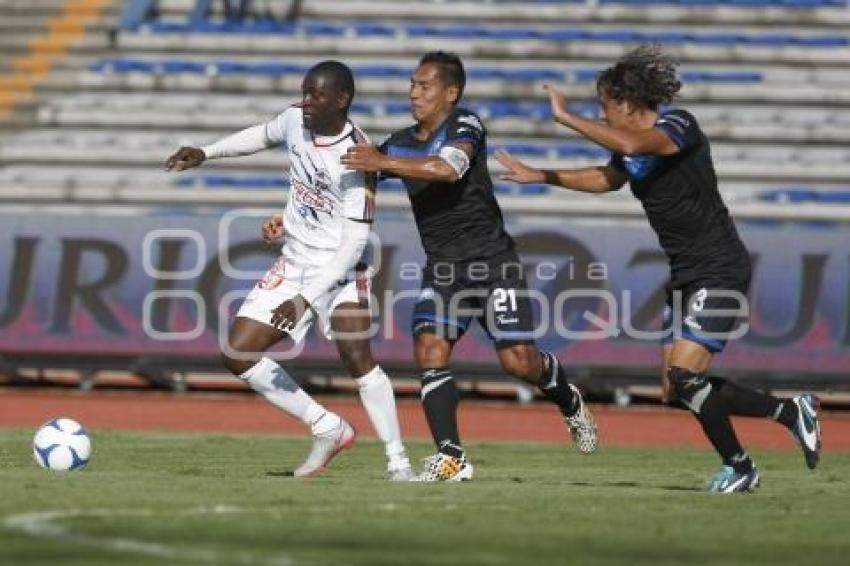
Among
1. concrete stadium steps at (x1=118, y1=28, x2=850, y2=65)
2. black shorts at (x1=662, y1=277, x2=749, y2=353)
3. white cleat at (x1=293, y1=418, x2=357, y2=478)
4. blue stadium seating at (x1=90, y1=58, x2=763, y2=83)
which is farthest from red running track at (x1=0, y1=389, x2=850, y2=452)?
concrete stadium steps at (x1=118, y1=28, x2=850, y2=65)

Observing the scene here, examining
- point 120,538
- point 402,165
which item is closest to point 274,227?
point 402,165

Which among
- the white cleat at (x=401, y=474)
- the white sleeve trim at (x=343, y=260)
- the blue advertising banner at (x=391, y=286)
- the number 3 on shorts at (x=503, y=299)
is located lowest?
the blue advertising banner at (x=391, y=286)

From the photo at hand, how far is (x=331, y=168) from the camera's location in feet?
39.2

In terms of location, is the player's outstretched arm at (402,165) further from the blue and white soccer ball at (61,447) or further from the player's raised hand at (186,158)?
the blue and white soccer ball at (61,447)

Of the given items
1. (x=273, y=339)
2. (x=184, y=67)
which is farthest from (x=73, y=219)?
(x=273, y=339)

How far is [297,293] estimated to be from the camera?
1200 centimetres

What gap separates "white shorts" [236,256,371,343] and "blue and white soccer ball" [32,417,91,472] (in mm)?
1269

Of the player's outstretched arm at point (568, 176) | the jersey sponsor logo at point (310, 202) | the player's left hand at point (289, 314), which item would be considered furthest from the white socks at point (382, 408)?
the player's outstretched arm at point (568, 176)

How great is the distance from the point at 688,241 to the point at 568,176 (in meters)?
0.93

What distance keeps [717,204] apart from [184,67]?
20858mm

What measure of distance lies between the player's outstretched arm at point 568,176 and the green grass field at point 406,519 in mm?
1820

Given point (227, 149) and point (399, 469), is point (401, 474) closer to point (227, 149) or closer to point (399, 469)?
point (399, 469)

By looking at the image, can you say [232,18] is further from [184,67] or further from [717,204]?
[717,204]

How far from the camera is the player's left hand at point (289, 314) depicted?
11.8 metres
